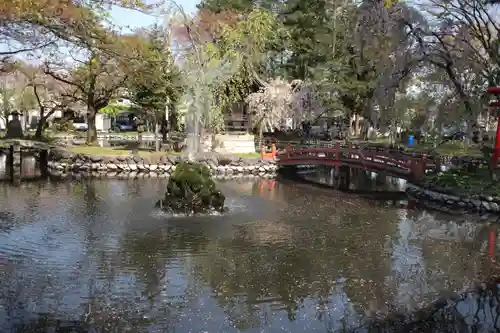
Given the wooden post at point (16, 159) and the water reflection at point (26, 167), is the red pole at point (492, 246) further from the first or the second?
the wooden post at point (16, 159)

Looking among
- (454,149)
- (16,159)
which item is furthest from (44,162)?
(454,149)

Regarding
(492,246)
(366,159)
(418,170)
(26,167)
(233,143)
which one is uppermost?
(233,143)

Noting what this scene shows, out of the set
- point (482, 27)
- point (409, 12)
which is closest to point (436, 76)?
point (482, 27)

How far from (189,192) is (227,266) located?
6.09 m

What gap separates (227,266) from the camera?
38.8 ft

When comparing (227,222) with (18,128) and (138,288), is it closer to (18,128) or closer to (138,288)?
(138,288)

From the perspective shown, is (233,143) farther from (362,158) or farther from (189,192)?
(189,192)

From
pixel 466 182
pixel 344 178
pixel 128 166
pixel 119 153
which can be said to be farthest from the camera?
pixel 119 153

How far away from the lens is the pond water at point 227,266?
8.94 m

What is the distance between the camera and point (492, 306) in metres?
9.89

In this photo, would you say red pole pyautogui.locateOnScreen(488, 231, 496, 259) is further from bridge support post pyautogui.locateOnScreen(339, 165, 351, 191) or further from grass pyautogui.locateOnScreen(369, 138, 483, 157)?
grass pyautogui.locateOnScreen(369, 138, 483, 157)

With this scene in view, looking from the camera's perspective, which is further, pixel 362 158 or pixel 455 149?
pixel 455 149

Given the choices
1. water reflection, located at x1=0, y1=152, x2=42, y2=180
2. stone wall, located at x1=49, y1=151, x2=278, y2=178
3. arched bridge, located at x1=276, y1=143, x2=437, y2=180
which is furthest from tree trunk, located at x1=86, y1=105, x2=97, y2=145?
arched bridge, located at x1=276, y1=143, x2=437, y2=180

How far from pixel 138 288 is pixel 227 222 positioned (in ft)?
21.2
